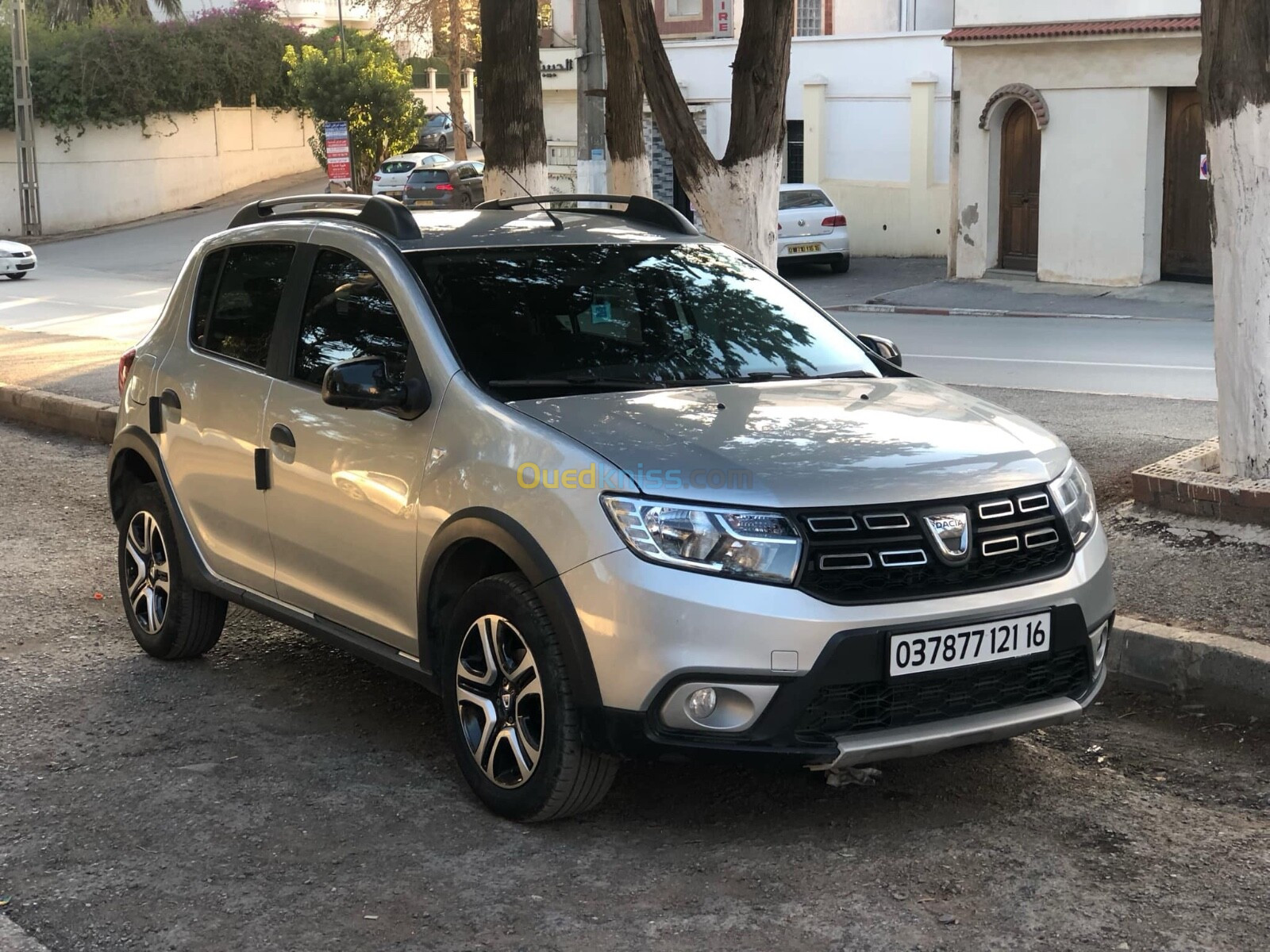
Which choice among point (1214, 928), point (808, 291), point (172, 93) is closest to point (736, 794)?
point (1214, 928)

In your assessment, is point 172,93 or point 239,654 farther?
point 172,93

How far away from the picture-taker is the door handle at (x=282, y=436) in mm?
5246

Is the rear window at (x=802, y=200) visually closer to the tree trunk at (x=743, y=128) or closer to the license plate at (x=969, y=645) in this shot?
the tree trunk at (x=743, y=128)

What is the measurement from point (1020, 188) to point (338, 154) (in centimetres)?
1263

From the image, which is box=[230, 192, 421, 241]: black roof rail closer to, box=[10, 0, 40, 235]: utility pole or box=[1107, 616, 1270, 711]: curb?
box=[1107, 616, 1270, 711]: curb

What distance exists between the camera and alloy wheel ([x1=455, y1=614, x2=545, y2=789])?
4371mm

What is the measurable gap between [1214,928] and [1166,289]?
20.7 meters

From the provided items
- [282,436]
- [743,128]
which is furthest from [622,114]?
[282,436]

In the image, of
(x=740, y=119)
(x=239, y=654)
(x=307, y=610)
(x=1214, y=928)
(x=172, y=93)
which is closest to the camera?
(x=1214, y=928)

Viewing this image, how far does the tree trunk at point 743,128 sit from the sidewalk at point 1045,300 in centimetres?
1259

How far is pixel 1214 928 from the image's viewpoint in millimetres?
3805

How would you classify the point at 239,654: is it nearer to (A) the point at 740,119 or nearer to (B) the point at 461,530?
(B) the point at 461,530

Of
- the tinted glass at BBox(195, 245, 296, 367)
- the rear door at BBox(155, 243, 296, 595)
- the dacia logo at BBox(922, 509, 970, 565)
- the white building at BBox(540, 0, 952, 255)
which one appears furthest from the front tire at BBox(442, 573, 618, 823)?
the white building at BBox(540, 0, 952, 255)

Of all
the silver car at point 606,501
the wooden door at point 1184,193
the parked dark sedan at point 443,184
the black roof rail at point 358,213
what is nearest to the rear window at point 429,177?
the parked dark sedan at point 443,184
